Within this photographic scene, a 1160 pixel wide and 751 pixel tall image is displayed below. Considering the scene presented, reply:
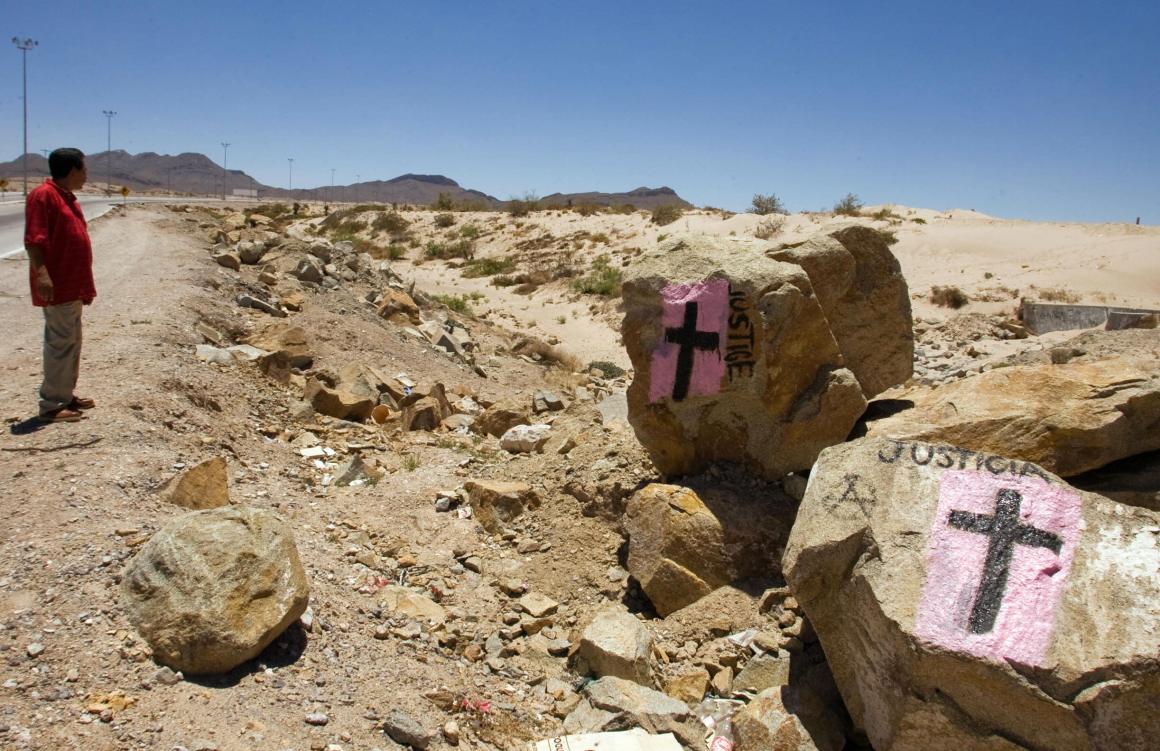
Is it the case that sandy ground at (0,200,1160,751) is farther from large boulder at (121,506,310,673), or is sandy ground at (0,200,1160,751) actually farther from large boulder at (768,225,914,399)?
large boulder at (768,225,914,399)

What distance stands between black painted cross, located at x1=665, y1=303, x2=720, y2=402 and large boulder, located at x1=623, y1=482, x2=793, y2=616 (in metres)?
0.66

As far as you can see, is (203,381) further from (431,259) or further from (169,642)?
(431,259)

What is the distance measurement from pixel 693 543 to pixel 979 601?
1873mm

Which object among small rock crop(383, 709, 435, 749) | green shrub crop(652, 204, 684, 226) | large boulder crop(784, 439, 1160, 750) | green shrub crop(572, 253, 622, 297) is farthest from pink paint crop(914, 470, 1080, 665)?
green shrub crop(652, 204, 684, 226)

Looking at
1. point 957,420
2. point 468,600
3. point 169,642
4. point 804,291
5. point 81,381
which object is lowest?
point 468,600

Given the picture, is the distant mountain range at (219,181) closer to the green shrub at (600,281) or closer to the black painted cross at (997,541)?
the green shrub at (600,281)

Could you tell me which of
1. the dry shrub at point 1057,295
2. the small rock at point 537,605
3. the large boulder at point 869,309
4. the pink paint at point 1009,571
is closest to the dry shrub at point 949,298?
the dry shrub at point 1057,295

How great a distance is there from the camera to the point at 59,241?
5.11m

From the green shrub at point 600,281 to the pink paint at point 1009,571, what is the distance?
14.0m

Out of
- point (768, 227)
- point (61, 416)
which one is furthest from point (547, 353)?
point (768, 227)

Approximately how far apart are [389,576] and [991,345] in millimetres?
11428

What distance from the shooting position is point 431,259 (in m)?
27.3

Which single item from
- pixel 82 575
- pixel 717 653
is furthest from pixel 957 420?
pixel 82 575

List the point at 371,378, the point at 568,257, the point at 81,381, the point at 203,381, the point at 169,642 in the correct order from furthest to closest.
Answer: the point at 568,257 < the point at 371,378 < the point at 203,381 < the point at 81,381 < the point at 169,642
